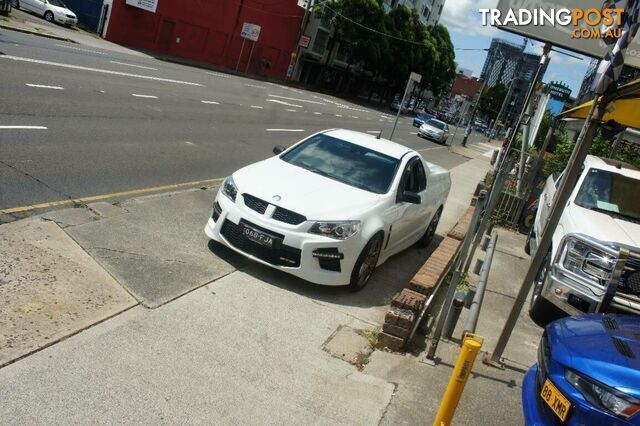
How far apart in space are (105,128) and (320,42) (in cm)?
5310

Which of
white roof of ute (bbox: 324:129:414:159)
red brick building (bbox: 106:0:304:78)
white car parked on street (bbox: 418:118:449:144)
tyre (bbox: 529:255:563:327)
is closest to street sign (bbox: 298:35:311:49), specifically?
red brick building (bbox: 106:0:304:78)

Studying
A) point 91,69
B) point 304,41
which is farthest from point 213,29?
point 91,69

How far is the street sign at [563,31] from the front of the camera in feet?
42.3

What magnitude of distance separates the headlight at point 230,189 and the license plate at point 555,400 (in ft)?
12.7

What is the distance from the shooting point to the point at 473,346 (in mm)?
3615

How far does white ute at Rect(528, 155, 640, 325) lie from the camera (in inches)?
260

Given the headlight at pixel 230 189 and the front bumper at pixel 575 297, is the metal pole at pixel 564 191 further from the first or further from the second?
the headlight at pixel 230 189

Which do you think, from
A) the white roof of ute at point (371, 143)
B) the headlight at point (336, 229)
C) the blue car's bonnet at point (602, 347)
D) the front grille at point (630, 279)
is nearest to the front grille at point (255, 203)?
the headlight at point (336, 229)

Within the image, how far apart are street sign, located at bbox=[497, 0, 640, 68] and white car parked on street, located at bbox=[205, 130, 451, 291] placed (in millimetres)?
6418

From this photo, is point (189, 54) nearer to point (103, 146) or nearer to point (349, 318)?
point (103, 146)

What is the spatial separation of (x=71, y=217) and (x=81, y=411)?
3.60 m

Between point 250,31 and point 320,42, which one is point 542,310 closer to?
point 250,31

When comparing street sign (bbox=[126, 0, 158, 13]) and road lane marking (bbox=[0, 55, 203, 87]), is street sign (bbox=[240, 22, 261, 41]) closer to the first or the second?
street sign (bbox=[126, 0, 158, 13])

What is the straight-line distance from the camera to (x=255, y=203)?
6.63 metres
